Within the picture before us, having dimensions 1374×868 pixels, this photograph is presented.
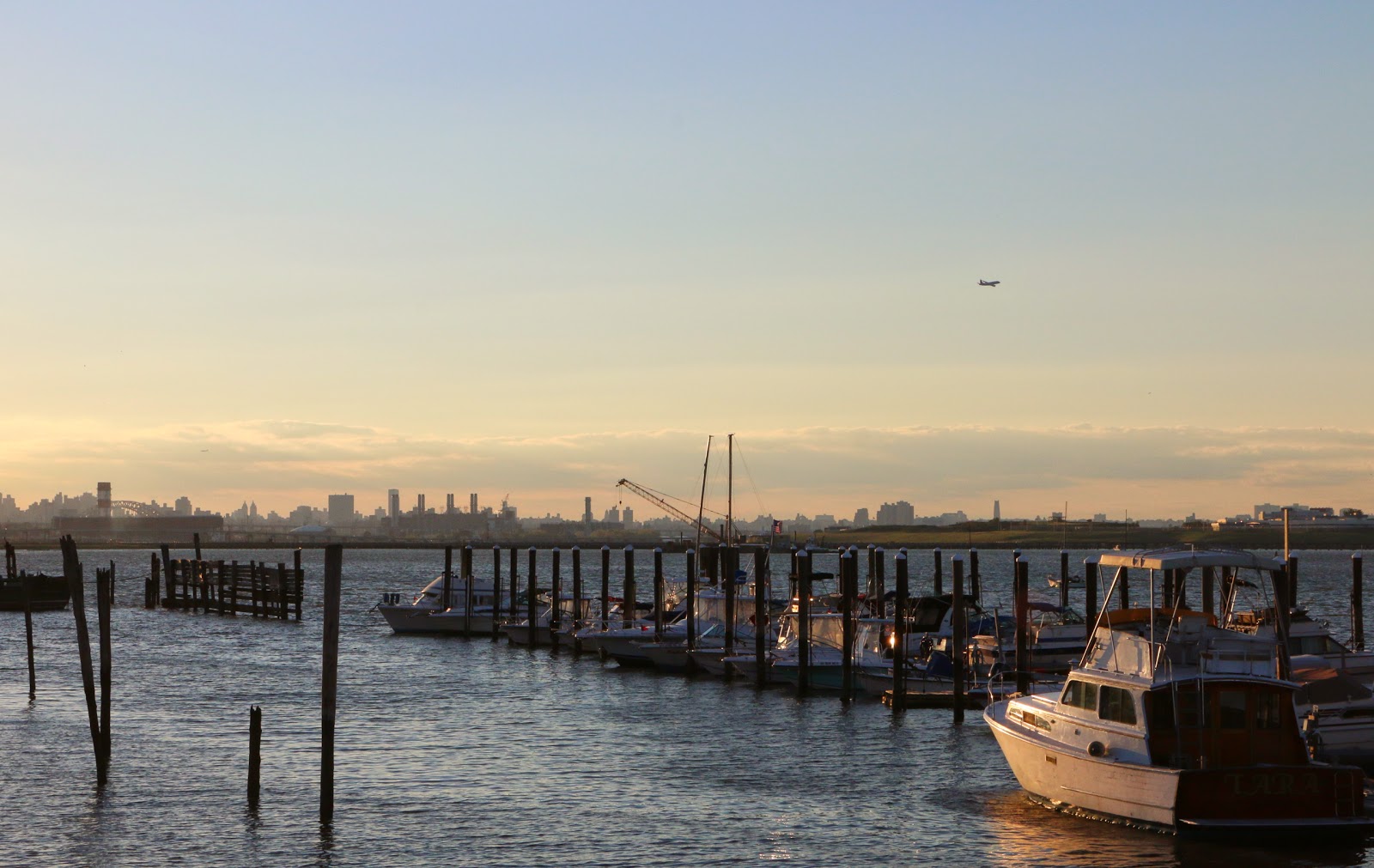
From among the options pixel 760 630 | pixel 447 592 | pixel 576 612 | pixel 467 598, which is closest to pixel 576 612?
pixel 576 612

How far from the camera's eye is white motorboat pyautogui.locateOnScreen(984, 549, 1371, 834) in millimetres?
27266

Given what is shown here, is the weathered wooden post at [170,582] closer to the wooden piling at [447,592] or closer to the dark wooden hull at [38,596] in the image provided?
the dark wooden hull at [38,596]

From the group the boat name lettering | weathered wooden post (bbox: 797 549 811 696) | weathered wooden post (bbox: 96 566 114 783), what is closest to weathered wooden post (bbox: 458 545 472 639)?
weathered wooden post (bbox: 797 549 811 696)

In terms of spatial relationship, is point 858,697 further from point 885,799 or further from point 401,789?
point 401,789

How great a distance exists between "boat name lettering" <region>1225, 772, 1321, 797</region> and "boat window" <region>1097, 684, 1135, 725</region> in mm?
2370

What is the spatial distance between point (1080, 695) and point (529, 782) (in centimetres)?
1254

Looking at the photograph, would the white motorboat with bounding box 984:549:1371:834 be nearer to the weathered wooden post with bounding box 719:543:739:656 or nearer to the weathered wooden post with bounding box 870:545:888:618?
the weathered wooden post with bounding box 719:543:739:656

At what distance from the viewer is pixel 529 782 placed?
35.2m

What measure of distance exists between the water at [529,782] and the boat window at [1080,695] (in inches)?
88.6

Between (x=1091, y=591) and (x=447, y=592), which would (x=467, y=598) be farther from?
(x=1091, y=591)

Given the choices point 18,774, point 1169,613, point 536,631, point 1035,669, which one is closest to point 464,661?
point 536,631

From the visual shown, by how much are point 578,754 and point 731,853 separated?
1156 centimetres

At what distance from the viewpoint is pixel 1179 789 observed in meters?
27.5

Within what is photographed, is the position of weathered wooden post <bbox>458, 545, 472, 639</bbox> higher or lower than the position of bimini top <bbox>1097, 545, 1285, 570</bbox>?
lower
